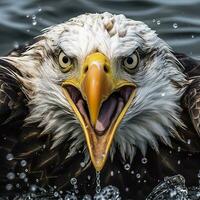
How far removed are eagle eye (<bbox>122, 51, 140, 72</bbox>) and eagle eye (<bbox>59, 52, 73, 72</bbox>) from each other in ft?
1.14

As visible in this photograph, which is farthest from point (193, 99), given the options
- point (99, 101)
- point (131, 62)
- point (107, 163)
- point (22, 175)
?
point (22, 175)

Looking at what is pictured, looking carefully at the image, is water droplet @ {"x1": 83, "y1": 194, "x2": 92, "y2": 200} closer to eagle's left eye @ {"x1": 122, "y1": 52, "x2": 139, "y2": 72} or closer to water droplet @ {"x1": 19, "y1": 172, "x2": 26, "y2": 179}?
water droplet @ {"x1": 19, "y1": 172, "x2": 26, "y2": 179}

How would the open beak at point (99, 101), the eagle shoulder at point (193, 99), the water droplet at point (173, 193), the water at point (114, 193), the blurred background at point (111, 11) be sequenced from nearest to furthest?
the open beak at point (99, 101) < the eagle shoulder at point (193, 99) < the water at point (114, 193) < the water droplet at point (173, 193) < the blurred background at point (111, 11)

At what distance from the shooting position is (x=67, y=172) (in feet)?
27.4

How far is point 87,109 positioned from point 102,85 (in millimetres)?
278

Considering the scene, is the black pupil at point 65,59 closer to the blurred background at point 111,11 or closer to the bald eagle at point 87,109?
the bald eagle at point 87,109

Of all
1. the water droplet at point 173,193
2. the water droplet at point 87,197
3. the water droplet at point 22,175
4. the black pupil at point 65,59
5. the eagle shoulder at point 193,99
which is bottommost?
the water droplet at point 173,193

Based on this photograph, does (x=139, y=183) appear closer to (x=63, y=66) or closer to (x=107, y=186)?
(x=107, y=186)

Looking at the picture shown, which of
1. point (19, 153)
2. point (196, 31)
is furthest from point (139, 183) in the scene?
point (196, 31)

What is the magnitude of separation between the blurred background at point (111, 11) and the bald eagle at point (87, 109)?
2720 millimetres

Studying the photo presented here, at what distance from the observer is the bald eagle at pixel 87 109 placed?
25.6ft

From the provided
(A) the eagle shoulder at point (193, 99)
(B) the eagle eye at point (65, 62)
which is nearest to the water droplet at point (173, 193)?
(A) the eagle shoulder at point (193, 99)

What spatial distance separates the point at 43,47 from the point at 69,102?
65 cm

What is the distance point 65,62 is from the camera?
7.87 metres
